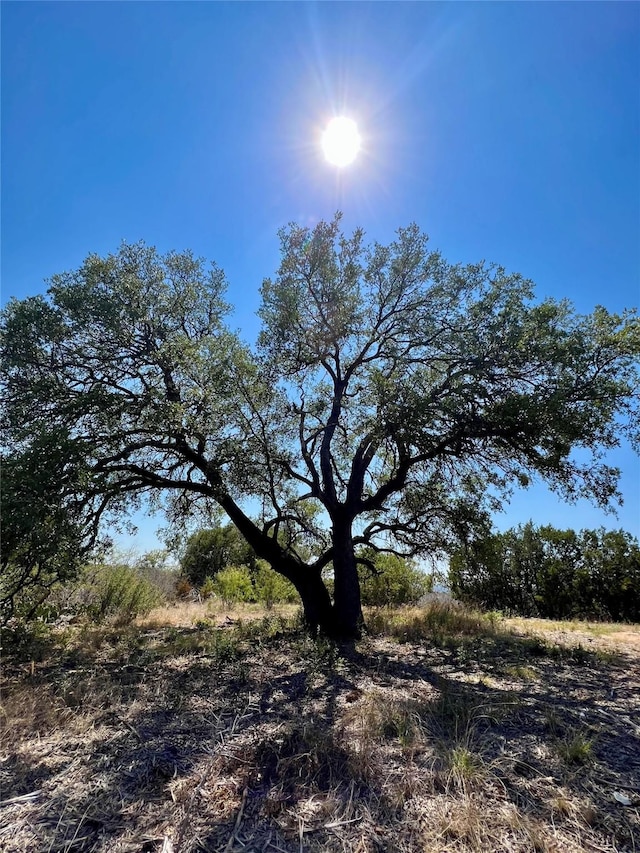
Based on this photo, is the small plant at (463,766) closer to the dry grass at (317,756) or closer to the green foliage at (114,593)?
the dry grass at (317,756)

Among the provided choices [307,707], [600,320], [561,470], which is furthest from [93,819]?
[600,320]

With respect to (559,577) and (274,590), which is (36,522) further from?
(559,577)

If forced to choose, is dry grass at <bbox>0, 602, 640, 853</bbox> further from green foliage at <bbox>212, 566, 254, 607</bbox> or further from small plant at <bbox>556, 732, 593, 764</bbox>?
green foliage at <bbox>212, 566, 254, 607</bbox>

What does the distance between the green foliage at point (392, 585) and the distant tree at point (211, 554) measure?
7.54 m

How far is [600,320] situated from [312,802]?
756 centimetres

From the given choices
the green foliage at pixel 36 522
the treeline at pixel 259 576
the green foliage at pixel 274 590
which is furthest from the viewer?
the green foliage at pixel 274 590

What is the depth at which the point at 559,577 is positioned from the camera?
41.2ft

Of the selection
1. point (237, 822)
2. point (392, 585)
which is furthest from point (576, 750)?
point (392, 585)

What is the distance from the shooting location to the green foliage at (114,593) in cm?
1066

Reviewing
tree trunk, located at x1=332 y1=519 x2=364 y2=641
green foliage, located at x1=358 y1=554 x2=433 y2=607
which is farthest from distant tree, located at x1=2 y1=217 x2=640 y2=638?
green foliage, located at x1=358 y1=554 x2=433 y2=607

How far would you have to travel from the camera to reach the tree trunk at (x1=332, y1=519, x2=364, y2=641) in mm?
8219

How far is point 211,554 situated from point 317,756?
18.6 metres

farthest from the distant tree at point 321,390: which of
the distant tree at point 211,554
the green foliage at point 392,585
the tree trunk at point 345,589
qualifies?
the distant tree at point 211,554

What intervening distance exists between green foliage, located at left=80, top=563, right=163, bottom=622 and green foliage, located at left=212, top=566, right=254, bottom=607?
3.48 metres
